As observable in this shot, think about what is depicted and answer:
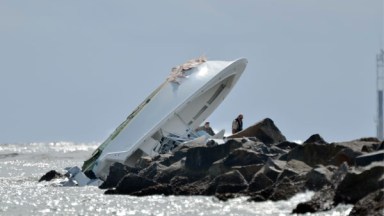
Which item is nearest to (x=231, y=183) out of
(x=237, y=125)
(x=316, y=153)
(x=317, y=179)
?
(x=316, y=153)

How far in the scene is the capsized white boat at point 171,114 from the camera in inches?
1768

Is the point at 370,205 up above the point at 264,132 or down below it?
below

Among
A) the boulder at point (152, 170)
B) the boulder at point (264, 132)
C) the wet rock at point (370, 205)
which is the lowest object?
the wet rock at point (370, 205)

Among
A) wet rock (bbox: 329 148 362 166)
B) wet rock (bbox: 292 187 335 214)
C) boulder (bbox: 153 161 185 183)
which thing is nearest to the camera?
wet rock (bbox: 292 187 335 214)

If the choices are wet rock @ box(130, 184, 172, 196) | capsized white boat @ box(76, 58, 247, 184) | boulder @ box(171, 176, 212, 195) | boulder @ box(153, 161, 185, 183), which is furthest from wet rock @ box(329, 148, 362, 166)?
capsized white boat @ box(76, 58, 247, 184)

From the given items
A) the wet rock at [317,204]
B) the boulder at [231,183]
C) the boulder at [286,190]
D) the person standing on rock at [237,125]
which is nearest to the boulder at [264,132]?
the person standing on rock at [237,125]

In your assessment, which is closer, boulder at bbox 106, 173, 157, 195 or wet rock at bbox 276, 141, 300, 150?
boulder at bbox 106, 173, 157, 195

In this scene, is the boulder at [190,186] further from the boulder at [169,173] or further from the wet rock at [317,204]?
the wet rock at [317,204]

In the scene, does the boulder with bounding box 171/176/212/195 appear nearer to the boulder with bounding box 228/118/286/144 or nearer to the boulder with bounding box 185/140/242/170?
the boulder with bounding box 185/140/242/170

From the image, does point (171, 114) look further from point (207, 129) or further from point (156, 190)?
point (156, 190)

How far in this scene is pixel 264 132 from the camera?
42.1 metres

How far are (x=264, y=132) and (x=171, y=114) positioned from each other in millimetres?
4387

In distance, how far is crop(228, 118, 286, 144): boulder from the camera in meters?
41.9

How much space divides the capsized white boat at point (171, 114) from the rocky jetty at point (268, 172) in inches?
71.1
